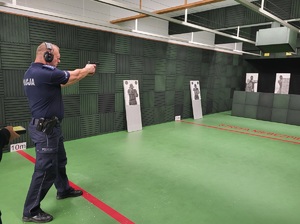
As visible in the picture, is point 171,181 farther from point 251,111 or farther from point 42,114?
point 251,111

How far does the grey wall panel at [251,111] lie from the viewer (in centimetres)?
808

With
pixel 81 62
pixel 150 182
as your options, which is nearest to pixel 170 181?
pixel 150 182

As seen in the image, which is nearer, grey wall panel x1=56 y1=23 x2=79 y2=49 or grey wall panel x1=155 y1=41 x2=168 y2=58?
grey wall panel x1=56 y1=23 x2=79 y2=49

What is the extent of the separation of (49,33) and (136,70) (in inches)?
91.4

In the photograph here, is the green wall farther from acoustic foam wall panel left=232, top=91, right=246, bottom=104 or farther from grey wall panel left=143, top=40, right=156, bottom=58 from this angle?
acoustic foam wall panel left=232, top=91, right=246, bottom=104

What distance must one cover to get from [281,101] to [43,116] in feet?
24.7

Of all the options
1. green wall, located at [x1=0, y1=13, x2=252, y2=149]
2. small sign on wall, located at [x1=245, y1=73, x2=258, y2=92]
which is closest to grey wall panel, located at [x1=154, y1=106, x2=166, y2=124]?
green wall, located at [x1=0, y1=13, x2=252, y2=149]

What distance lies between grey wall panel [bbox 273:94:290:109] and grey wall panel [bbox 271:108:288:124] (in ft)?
0.33

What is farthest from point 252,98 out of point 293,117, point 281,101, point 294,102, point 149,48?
point 149,48

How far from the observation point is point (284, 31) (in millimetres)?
4652

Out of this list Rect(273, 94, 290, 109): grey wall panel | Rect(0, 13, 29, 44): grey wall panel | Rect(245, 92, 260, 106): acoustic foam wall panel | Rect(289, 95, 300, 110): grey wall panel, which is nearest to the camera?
Rect(0, 13, 29, 44): grey wall panel

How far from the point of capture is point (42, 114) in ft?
6.79

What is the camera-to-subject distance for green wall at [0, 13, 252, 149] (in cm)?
402

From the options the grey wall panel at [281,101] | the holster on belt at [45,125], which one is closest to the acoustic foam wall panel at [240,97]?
the grey wall panel at [281,101]
